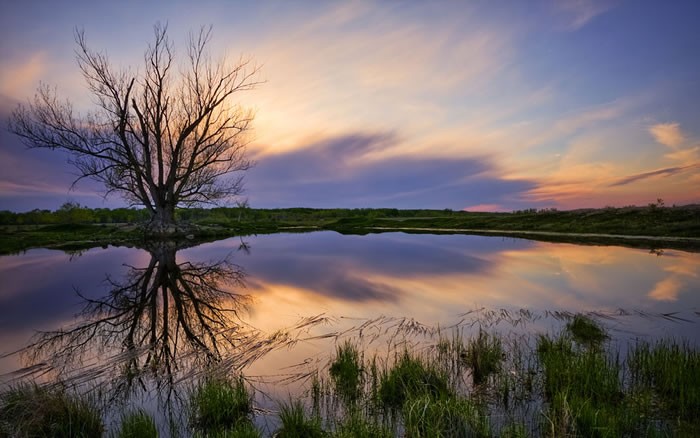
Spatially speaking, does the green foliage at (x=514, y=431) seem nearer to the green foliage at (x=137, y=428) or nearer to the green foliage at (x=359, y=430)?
the green foliage at (x=359, y=430)

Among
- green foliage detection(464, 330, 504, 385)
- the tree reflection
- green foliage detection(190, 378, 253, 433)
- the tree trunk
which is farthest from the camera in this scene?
the tree trunk

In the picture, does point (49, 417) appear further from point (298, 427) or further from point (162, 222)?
point (162, 222)

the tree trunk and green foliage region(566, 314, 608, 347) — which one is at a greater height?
the tree trunk

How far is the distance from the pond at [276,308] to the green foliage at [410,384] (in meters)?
1.44

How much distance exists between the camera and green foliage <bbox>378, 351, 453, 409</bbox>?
5266 millimetres

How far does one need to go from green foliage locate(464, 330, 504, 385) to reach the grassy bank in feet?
0.07

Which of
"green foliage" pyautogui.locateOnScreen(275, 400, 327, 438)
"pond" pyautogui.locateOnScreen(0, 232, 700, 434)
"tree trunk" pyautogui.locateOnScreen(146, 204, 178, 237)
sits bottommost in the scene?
"pond" pyautogui.locateOnScreen(0, 232, 700, 434)

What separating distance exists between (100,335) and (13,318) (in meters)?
4.12

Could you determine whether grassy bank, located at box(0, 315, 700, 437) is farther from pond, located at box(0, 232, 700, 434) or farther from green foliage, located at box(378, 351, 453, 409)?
pond, located at box(0, 232, 700, 434)

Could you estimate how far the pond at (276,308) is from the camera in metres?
6.74

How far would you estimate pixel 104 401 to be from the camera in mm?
5277

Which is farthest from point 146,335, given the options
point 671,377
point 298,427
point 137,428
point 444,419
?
point 671,377

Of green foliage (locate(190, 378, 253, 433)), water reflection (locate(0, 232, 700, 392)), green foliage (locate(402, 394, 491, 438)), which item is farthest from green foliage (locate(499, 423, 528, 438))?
water reflection (locate(0, 232, 700, 392))

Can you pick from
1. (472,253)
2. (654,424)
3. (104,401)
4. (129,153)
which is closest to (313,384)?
(104,401)
